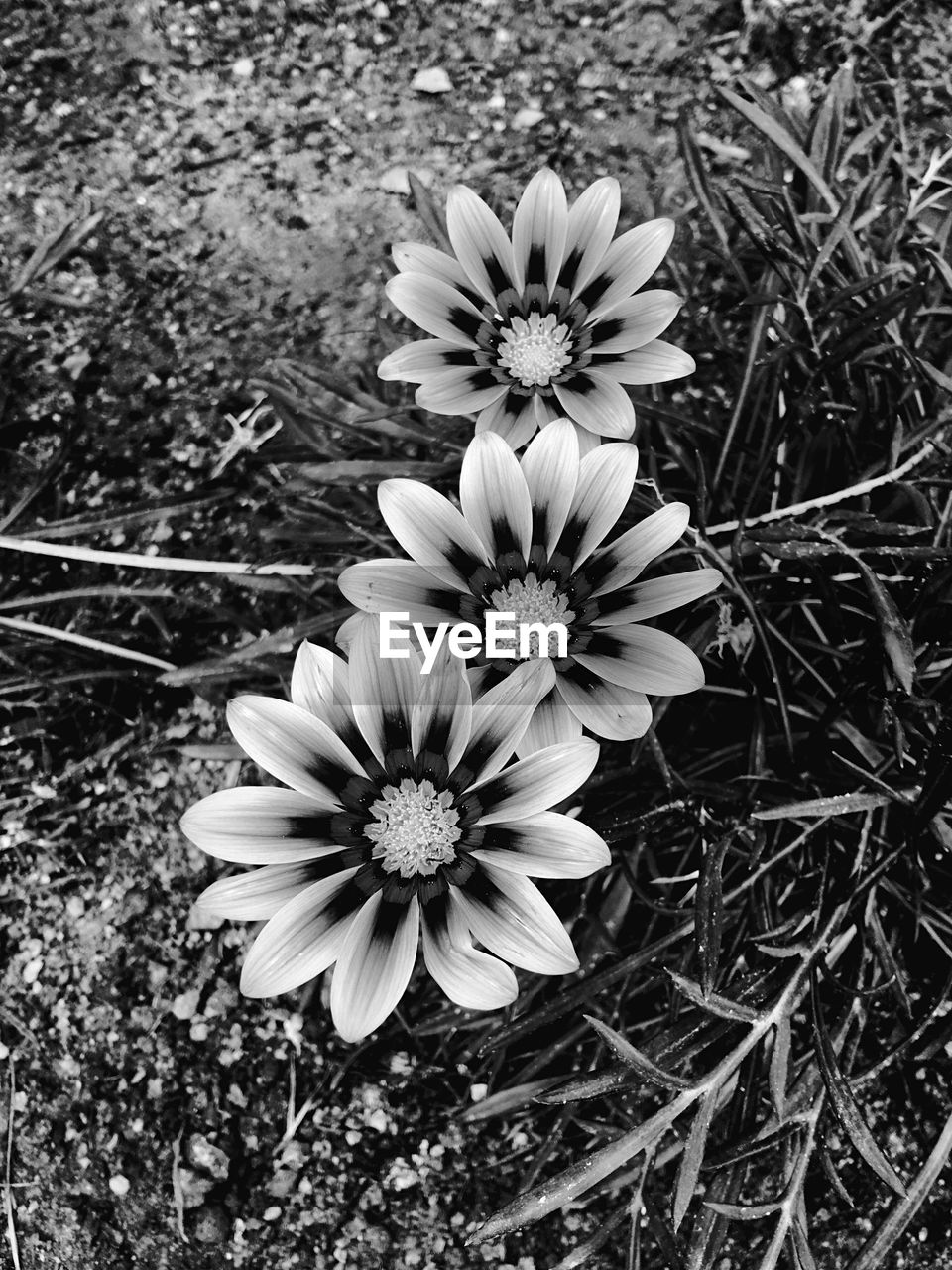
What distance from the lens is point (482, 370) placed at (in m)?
1.11

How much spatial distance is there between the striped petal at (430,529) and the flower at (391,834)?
0.08m

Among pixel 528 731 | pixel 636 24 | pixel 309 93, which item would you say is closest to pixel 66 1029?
pixel 528 731

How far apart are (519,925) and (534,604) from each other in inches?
11.3

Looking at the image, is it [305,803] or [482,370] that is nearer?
[305,803]

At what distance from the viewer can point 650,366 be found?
3.48 ft

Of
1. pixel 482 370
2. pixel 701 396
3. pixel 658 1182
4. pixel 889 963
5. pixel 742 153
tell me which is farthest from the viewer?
pixel 742 153

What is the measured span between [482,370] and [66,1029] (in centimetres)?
106

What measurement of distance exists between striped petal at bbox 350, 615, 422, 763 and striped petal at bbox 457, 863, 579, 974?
0.47ft

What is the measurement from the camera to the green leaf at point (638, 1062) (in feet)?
3.17

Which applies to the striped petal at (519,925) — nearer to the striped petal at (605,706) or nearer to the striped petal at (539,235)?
the striped petal at (605,706)

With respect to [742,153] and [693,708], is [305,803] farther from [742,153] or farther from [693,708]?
[742,153]

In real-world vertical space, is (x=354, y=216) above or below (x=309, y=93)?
below

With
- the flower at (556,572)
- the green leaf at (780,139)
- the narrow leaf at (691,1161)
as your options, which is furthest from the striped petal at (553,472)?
the green leaf at (780,139)

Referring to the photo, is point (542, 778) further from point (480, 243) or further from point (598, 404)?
point (480, 243)
